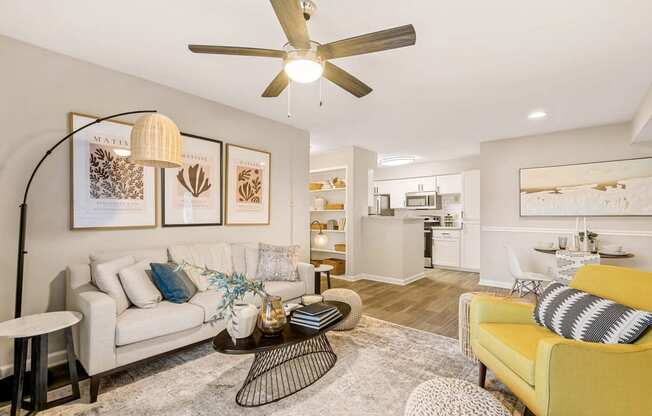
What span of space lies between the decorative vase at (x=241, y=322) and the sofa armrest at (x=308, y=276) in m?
1.67

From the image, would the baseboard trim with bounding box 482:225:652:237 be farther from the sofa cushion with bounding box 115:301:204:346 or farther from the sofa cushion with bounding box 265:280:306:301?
the sofa cushion with bounding box 115:301:204:346

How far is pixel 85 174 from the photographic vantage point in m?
2.57

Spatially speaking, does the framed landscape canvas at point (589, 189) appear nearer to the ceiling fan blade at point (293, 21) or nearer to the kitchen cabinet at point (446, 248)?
the kitchen cabinet at point (446, 248)

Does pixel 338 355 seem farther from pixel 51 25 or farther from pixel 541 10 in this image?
pixel 51 25

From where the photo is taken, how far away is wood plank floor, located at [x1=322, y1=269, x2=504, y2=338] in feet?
11.4

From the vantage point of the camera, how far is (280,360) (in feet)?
8.02

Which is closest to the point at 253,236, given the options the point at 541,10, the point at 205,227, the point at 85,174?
the point at 205,227

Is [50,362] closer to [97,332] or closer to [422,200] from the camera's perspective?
[97,332]

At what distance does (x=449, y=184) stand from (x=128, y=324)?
647 cm

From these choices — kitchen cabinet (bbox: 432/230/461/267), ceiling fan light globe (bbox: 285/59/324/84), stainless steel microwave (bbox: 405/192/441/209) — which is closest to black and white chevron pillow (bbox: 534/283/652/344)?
ceiling fan light globe (bbox: 285/59/324/84)

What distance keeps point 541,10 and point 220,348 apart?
2875mm

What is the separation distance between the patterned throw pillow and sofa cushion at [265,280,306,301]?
9 centimetres

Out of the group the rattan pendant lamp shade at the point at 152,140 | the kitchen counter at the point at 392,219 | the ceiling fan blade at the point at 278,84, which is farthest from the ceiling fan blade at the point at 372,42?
the kitchen counter at the point at 392,219

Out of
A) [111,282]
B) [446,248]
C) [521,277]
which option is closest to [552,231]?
[521,277]
